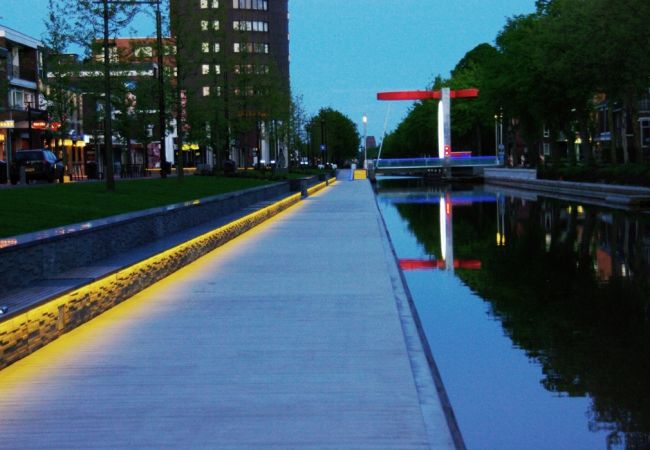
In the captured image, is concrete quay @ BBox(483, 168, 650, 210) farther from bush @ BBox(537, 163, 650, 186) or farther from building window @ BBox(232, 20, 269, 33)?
building window @ BBox(232, 20, 269, 33)

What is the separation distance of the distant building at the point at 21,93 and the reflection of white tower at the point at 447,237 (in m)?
38.5

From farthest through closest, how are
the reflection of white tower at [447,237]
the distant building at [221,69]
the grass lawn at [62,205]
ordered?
1. the distant building at [221,69]
2. the reflection of white tower at [447,237]
3. the grass lawn at [62,205]

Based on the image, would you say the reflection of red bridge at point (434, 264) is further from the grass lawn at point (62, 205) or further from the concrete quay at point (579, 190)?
the concrete quay at point (579, 190)

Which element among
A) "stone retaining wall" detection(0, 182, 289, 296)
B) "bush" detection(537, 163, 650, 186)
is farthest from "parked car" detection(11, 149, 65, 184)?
"bush" detection(537, 163, 650, 186)

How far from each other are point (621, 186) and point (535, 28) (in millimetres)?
26750

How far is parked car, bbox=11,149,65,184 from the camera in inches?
1827

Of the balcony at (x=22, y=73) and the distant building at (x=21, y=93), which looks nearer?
the distant building at (x=21, y=93)

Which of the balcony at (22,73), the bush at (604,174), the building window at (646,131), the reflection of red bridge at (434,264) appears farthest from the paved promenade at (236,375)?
the building window at (646,131)

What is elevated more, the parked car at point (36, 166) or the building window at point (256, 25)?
the building window at point (256, 25)

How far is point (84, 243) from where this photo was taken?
48.3 ft

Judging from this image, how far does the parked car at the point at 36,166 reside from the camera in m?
46.4

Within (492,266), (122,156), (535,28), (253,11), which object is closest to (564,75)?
(535,28)

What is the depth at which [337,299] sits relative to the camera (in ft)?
46.3

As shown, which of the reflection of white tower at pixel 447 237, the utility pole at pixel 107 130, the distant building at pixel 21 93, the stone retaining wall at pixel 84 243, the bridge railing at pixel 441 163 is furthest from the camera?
the bridge railing at pixel 441 163
